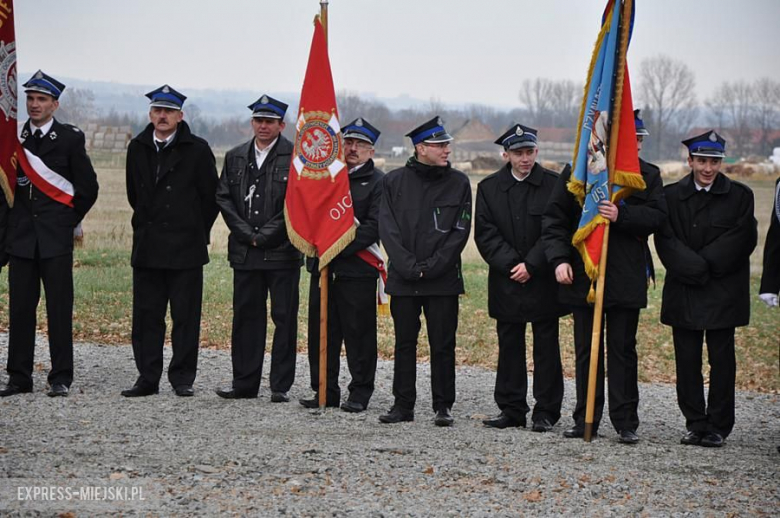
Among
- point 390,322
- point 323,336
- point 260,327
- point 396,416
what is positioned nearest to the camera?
point 396,416

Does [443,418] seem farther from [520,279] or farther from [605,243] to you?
[605,243]

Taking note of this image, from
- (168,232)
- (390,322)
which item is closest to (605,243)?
(168,232)

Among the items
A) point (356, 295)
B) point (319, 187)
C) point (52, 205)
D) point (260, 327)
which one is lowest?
point (260, 327)

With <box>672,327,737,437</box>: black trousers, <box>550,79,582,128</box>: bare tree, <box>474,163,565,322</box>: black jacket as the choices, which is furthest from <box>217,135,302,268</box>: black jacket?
<box>550,79,582,128</box>: bare tree

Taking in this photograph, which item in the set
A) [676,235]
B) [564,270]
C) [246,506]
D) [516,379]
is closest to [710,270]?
[676,235]

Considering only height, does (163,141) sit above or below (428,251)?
above

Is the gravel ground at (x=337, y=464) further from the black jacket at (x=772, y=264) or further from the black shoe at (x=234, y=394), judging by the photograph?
the black jacket at (x=772, y=264)

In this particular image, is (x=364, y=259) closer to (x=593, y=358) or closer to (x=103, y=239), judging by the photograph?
(x=593, y=358)

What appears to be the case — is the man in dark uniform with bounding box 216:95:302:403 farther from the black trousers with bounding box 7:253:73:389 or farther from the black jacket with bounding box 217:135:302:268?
the black trousers with bounding box 7:253:73:389

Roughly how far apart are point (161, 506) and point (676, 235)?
4313mm

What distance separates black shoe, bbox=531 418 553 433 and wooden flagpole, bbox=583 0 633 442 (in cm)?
42

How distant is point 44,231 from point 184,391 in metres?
1.77

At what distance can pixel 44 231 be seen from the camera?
883cm

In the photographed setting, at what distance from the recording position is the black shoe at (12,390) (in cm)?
880
